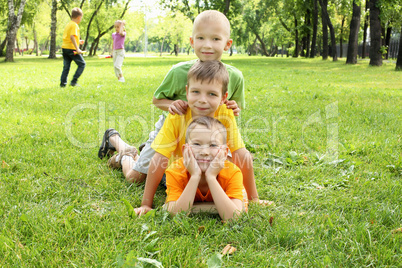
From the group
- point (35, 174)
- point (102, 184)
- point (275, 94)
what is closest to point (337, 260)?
point (102, 184)

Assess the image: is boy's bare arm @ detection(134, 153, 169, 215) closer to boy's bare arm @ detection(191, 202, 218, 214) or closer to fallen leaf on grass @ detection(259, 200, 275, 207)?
boy's bare arm @ detection(191, 202, 218, 214)

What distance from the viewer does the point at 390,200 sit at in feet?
9.47

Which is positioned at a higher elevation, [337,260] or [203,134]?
[203,134]

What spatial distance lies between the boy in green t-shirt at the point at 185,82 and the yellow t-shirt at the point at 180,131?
70 mm

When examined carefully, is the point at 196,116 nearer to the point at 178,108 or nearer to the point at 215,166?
the point at 178,108

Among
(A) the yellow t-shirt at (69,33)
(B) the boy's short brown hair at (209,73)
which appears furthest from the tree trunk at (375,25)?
(B) the boy's short brown hair at (209,73)

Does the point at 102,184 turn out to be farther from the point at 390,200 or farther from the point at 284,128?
the point at 284,128

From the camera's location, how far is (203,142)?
104 inches

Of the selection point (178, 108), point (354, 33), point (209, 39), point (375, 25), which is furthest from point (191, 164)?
point (354, 33)

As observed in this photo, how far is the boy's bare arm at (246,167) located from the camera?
2879 mm

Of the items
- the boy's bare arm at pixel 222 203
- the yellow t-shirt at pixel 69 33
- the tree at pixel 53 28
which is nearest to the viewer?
the boy's bare arm at pixel 222 203

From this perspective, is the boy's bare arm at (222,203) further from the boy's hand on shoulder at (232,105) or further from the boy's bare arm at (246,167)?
the boy's hand on shoulder at (232,105)

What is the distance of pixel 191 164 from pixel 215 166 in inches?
7.2

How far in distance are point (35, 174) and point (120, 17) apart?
43.2 m
